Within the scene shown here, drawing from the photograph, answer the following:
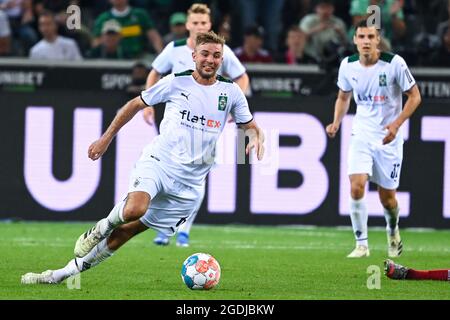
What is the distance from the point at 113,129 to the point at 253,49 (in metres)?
8.46

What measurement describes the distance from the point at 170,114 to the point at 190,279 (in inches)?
54.0

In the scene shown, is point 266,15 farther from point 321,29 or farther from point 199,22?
point 199,22

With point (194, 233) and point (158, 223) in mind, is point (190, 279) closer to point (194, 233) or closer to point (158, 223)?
point (158, 223)

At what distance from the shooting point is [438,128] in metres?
16.0

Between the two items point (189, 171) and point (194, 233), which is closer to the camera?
point (189, 171)

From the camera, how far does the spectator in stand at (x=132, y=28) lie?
18.1 metres

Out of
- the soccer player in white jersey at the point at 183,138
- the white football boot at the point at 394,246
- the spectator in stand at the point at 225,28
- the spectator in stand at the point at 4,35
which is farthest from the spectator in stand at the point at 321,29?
the soccer player in white jersey at the point at 183,138

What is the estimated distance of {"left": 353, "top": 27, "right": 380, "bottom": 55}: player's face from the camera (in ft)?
41.0

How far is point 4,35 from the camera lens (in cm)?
1803

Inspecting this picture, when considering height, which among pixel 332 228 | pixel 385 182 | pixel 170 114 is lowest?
pixel 332 228

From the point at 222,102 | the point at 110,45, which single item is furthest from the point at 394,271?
the point at 110,45

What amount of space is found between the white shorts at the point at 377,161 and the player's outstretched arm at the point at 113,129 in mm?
3813
